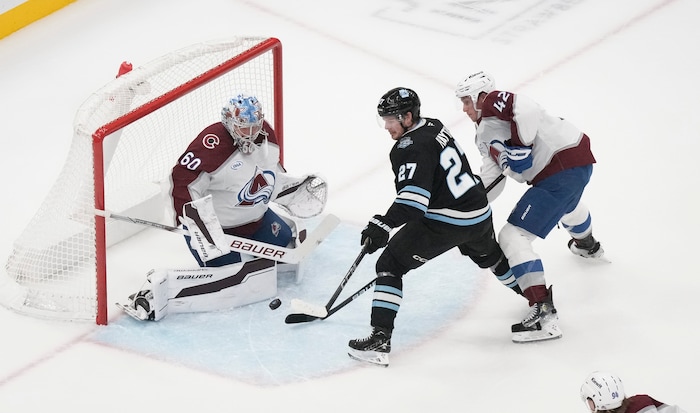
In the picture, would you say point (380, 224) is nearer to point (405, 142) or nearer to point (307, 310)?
point (405, 142)

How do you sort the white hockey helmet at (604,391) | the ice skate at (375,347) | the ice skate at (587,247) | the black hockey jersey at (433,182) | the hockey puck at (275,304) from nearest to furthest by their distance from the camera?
the white hockey helmet at (604,391) < the black hockey jersey at (433,182) < the ice skate at (375,347) < the hockey puck at (275,304) < the ice skate at (587,247)

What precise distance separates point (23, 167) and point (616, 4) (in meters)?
3.18

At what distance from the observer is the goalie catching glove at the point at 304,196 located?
458 cm

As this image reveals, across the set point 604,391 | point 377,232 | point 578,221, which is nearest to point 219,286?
point 377,232

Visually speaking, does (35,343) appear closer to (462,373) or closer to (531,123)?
(462,373)

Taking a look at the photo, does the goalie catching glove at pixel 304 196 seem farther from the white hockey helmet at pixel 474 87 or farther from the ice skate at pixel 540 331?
the ice skate at pixel 540 331

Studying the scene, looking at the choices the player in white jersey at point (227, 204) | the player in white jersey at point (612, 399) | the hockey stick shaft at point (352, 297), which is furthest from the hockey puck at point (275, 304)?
the player in white jersey at point (612, 399)

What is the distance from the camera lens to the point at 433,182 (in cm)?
393

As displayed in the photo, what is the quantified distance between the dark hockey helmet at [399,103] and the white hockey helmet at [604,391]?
1065 millimetres

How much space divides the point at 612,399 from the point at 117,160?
7.10ft

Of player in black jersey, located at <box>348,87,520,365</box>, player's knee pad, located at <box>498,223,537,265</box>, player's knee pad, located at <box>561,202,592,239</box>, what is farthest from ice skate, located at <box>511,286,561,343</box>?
player's knee pad, located at <box>561,202,592,239</box>

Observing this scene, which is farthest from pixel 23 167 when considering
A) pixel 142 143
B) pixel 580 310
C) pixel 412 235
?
pixel 580 310

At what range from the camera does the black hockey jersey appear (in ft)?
12.6

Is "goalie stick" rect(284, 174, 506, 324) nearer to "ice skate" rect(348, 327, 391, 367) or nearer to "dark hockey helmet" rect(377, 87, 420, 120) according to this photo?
"ice skate" rect(348, 327, 391, 367)
